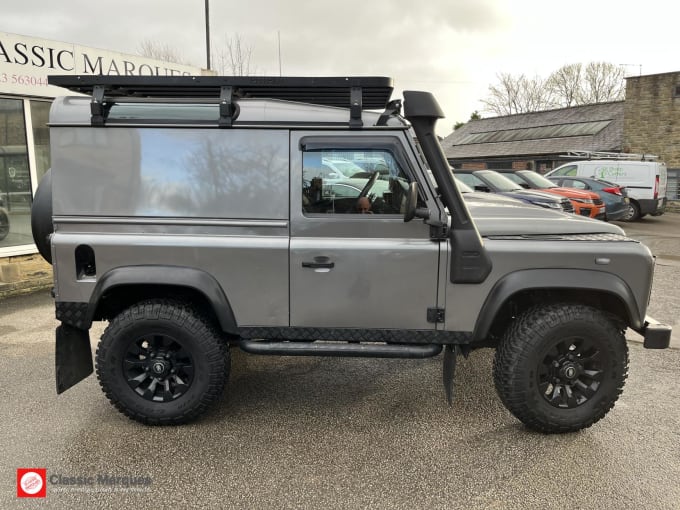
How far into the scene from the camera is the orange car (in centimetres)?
1206

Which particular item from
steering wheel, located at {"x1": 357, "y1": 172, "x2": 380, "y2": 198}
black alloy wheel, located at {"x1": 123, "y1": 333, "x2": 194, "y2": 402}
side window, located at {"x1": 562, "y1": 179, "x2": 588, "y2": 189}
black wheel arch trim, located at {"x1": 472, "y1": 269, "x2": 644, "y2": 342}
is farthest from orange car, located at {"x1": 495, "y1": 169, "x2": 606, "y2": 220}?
black alloy wheel, located at {"x1": 123, "y1": 333, "x2": 194, "y2": 402}

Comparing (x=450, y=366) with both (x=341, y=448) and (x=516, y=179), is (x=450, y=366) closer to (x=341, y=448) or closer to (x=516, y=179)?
(x=341, y=448)


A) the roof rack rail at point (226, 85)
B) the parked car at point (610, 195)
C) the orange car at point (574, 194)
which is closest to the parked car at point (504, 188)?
the orange car at point (574, 194)

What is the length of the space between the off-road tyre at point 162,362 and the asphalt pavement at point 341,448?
0.18 m

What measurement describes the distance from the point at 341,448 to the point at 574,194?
1124cm

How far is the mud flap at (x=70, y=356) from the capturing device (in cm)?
338

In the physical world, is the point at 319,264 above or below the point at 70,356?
above

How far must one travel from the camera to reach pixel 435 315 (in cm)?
323

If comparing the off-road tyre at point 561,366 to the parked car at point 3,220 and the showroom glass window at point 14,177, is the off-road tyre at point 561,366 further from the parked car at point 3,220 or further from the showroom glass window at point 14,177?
the parked car at point 3,220

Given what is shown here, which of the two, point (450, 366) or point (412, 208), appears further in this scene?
point (450, 366)

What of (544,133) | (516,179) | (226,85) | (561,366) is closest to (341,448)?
(561,366)

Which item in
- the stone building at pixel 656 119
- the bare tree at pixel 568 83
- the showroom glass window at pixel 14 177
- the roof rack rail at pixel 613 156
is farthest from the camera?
the bare tree at pixel 568 83

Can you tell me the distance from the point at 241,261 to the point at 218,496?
4.50ft

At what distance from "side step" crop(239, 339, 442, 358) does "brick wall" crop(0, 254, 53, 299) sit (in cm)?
508
